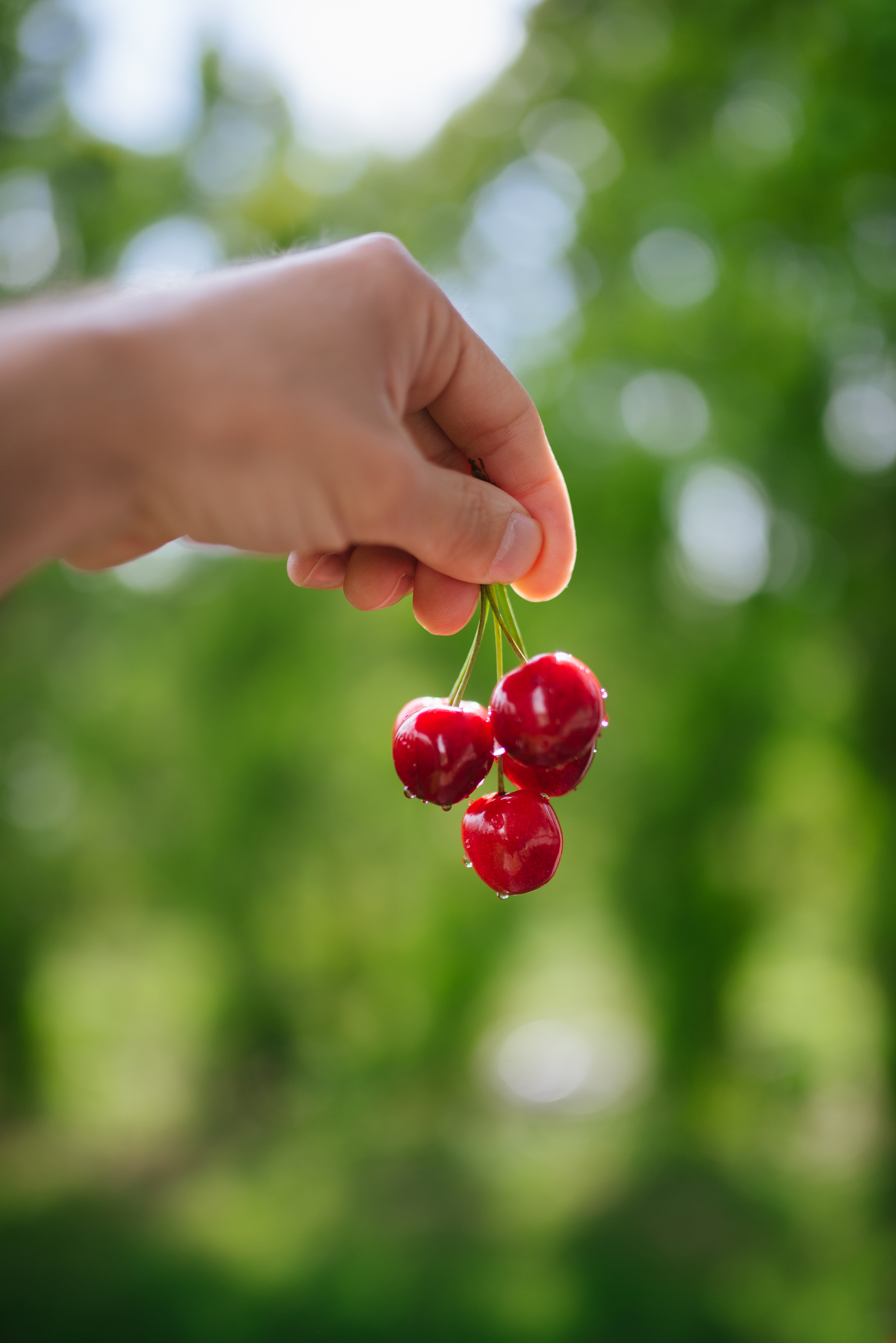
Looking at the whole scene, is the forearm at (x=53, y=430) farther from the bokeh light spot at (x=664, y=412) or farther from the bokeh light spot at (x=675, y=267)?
the bokeh light spot at (x=675, y=267)

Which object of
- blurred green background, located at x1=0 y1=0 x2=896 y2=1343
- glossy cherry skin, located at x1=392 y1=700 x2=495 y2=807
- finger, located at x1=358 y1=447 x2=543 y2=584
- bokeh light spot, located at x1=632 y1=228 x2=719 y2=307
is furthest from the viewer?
bokeh light spot, located at x1=632 y1=228 x2=719 y2=307

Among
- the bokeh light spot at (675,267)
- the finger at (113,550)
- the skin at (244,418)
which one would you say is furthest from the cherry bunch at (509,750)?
the bokeh light spot at (675,267)

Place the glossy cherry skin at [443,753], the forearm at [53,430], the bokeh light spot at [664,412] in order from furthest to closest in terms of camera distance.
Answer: the bokeh light spot at [664,412], the glossy cherry skin at [443,753], the forearm at [53,430]

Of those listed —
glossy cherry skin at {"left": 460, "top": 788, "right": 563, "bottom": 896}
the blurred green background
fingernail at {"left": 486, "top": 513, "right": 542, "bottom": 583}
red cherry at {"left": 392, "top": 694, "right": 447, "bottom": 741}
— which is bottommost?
the blurred green background

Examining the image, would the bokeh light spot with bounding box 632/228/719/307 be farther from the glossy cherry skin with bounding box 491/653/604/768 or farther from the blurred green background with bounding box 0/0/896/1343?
the glossy cherry skin with bounding box 491/653/604/768

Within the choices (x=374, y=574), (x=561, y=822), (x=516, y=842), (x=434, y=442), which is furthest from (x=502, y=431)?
(x=561, y=822)

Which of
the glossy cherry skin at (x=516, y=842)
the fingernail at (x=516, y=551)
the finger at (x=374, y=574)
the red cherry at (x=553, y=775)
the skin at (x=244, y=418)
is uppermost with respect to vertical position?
the skin at (x=244, y=418)

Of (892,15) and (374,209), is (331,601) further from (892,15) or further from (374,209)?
(892,15)

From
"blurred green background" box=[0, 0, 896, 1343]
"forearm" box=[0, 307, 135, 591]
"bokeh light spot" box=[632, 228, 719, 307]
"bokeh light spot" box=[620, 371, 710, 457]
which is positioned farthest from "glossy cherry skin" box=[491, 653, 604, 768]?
"bokeh light spot" box=[632, 228, 719, 307]
